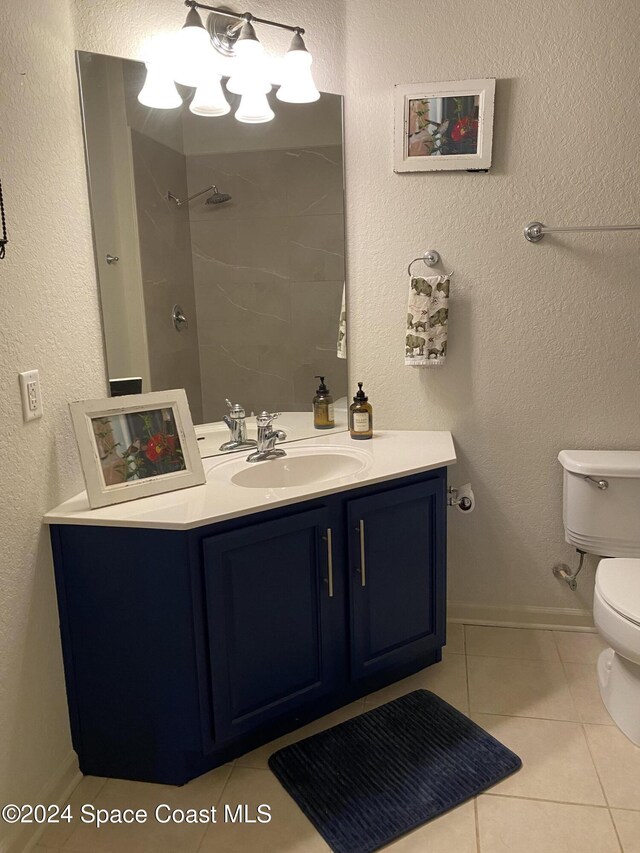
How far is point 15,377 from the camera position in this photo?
5.08 ft

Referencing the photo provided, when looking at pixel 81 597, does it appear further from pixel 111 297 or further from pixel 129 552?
pixel 111 297

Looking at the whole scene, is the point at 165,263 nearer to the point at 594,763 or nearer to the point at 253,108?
the point at 253,108

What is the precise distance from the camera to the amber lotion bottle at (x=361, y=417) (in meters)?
2.26

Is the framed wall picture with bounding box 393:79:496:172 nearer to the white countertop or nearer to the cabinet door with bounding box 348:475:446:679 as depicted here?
the white countertop

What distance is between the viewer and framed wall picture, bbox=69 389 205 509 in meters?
1.72

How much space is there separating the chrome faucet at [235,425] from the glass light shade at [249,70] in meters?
0.96

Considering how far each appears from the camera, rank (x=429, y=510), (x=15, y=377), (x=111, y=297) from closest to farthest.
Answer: (x=15, y=377), (x=111, y=297), (x=429, y=510)

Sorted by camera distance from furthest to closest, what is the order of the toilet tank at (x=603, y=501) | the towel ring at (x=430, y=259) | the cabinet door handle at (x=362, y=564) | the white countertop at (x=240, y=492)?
the towel ring at (x=430, y=259) < the toilet tank at (x=603, y=501) < the cabinet door handle at (x=362, y=564) < the white countertop at (x=240, y=492)

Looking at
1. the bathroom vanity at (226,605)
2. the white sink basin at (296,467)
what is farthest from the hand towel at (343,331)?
the bathroom vanity at (226,605)

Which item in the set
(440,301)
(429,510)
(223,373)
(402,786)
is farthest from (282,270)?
(402,786)

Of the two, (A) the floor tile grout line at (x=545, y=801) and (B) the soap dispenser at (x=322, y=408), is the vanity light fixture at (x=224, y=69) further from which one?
(A) the floor tile grout line at (x=545, y=801)

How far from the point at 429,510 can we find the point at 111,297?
1.15 meters

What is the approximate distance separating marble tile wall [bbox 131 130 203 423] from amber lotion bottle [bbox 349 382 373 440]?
53 cm

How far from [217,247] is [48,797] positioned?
1.60 m
